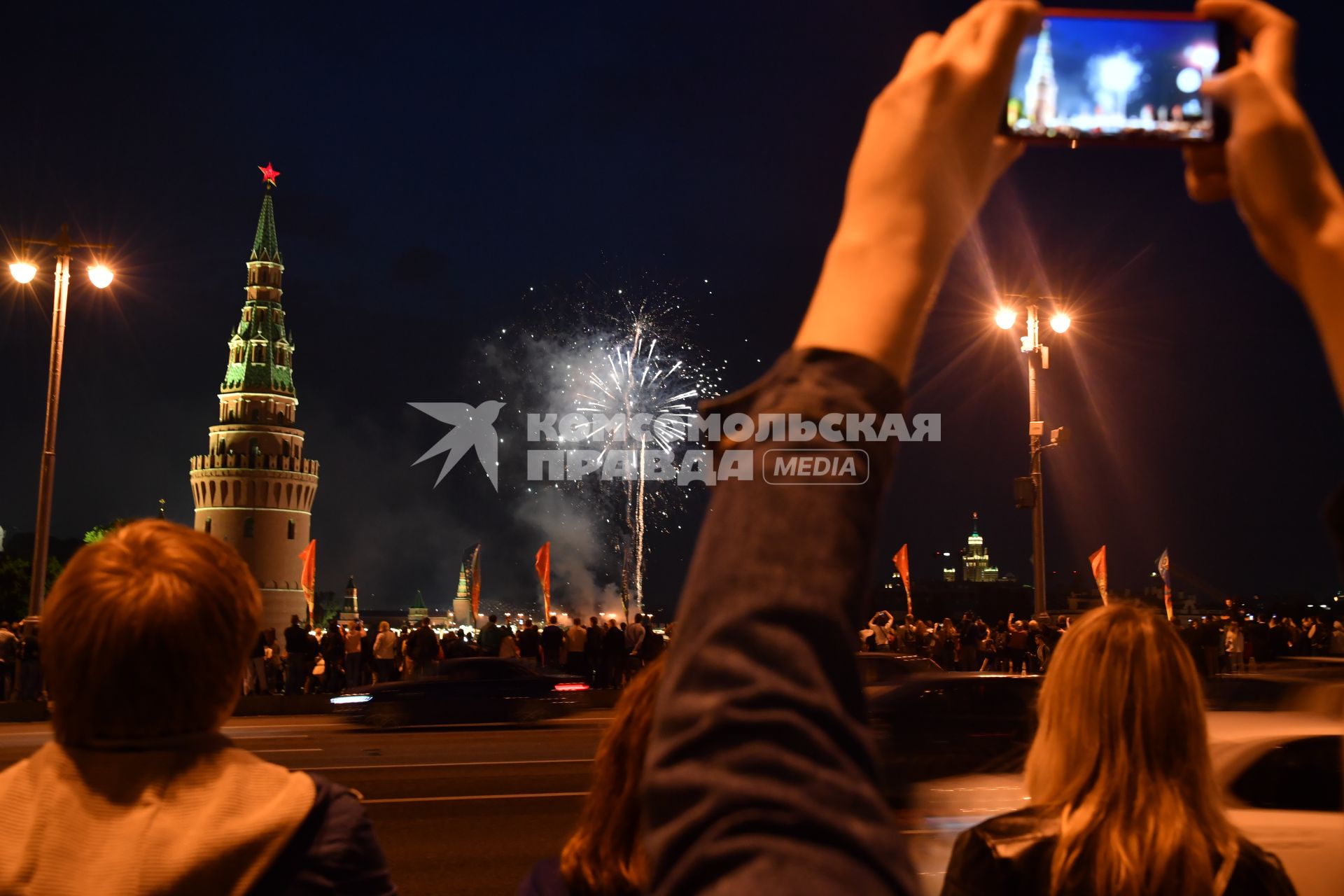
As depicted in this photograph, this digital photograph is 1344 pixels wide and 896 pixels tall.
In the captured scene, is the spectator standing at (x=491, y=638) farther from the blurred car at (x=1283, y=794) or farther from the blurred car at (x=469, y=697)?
the blurred car at (x=1283, y=794)

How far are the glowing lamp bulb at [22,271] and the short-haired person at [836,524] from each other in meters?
25.1

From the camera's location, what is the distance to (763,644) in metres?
0.85

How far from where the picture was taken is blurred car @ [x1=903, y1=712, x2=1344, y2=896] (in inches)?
214

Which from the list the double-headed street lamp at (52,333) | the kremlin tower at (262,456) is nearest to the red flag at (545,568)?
the double-headed street lamp at (52,333)

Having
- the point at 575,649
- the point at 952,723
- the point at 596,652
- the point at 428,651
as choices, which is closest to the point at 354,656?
the point at 428,651

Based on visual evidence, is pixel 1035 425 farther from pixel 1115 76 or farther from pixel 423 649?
pixel 1115 76

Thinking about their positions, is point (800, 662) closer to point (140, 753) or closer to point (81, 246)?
point (140, 753)

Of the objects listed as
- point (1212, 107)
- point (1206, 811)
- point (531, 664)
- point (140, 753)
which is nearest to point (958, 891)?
point (1206, 811)

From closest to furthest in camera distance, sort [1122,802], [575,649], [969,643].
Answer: [1122,802] < [575,649] < [969,643]

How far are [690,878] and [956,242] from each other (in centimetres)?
58

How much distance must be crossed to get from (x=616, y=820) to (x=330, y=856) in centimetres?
117

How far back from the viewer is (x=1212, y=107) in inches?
Result: 50.4

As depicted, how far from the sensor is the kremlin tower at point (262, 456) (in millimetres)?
98312

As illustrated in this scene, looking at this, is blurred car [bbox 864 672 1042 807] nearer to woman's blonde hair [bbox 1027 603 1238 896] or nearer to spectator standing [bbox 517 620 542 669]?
woman's blonde hair [bbox 1027 603 1238 896]
